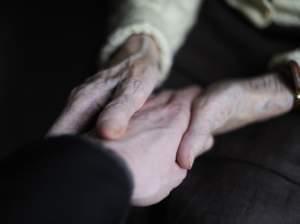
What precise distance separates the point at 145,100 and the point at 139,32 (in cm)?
20

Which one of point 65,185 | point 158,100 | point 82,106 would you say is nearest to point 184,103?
point 158,100

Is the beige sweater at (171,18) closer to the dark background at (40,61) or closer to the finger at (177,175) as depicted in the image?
the dark background at (40,61)

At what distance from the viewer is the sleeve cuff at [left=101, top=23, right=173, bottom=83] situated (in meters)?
0.92

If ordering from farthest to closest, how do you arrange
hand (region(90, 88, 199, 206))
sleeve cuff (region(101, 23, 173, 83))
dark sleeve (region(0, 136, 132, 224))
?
1. sleeve cuff (region(101, 23, 173, 83))
2. hand (region(90, 88, 199, 206))
3. dark sleeve (region(0, 136, 132, 224))

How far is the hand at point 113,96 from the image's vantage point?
26.9 inches

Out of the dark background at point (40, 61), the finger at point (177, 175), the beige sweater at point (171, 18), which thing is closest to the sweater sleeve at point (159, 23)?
the beige sweater at point (171, 18)

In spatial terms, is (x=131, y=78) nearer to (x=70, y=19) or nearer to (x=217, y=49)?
(x=217, y=49)

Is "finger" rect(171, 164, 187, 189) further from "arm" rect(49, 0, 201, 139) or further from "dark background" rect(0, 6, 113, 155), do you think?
"dark background" rect(0, 6, 113, 155)

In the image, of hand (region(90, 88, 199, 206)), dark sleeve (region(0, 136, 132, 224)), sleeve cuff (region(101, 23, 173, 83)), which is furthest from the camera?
sleeve cuff (region(101, 23, 173, 83))

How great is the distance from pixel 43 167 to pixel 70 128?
0.56 feet

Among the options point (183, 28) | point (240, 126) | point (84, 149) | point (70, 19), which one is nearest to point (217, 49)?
point (183, 28)

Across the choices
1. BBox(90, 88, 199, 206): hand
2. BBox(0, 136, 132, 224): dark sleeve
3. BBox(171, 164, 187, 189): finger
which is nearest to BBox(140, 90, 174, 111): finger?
BBox(90, 88, 199, 206): hand

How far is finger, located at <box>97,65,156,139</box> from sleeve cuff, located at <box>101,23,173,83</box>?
104 mm

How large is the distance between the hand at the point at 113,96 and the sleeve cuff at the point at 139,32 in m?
0.04
